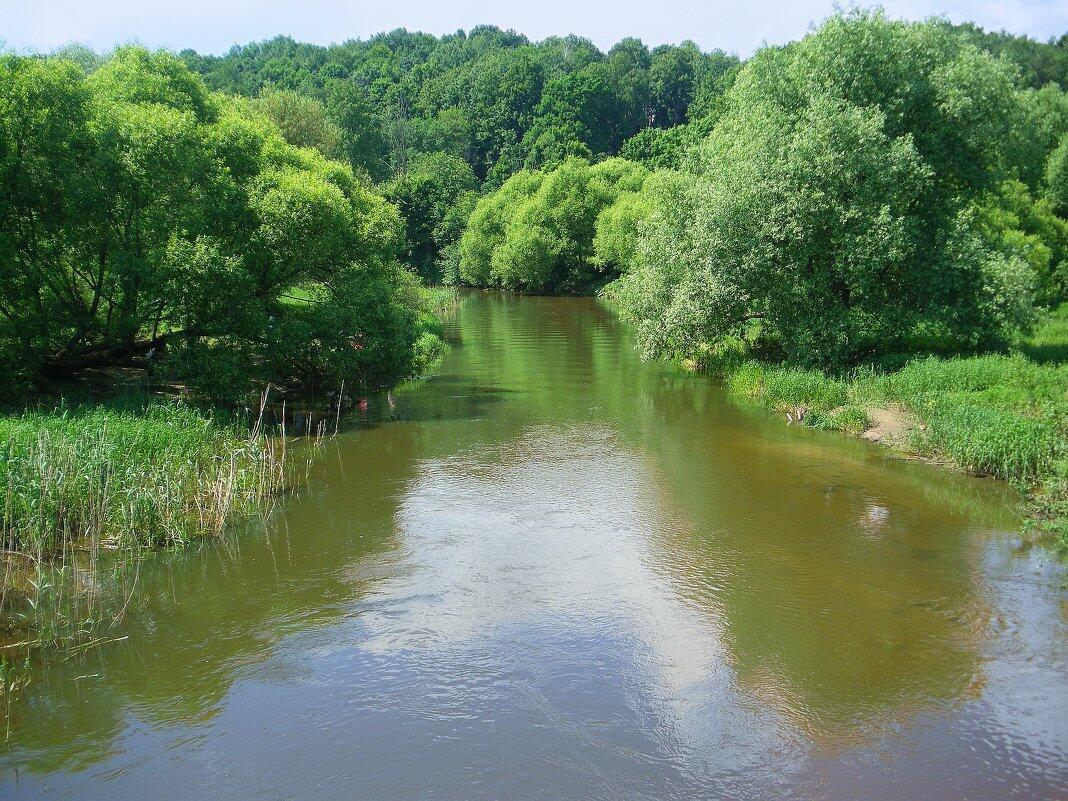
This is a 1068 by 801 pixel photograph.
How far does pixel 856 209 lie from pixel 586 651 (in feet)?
63.7

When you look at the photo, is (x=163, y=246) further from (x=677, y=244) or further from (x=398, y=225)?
(x=677, y=244)

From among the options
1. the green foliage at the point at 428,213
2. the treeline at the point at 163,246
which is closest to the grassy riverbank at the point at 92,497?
the treeline at the point at 163,246

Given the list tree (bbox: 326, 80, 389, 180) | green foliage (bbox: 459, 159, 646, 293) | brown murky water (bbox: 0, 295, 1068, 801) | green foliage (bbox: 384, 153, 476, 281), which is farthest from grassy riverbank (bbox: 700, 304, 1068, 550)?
tree (bbox: 326, 80, 389, 180)

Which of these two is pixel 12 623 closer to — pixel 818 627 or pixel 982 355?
Answer: pixel 818 627

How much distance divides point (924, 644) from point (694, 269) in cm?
1932

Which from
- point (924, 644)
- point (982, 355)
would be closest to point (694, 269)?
point (982, 355)

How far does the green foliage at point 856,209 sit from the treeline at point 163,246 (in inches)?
455

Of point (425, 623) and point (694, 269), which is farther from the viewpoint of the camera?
point (694, 269)

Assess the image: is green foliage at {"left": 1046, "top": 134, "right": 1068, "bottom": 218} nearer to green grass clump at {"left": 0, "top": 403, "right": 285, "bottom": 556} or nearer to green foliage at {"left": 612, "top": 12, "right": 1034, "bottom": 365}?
green foliage at {"left": 612, "top": 12, "right": 1034, "bottom": 365}

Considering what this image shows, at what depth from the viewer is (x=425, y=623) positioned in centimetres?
1250

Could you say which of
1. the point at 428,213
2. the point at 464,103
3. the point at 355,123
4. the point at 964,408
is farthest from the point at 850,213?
the point at 464,103

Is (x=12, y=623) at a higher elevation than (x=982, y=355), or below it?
below

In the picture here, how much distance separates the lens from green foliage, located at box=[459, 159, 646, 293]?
7412cm

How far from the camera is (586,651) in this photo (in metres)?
11.7
